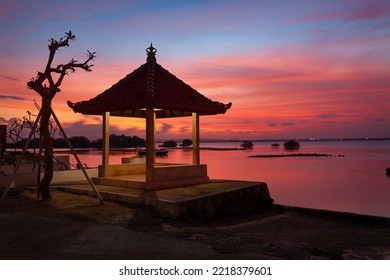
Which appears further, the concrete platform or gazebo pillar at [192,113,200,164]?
gazebo pillar at [192,113,200,164]

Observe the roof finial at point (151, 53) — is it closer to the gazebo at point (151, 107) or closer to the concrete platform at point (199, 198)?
the gazebo at point (151, 107)

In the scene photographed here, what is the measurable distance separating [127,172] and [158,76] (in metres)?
4.45

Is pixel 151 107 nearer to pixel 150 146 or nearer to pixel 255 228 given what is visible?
pixel 150 146

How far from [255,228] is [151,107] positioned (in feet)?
17.3

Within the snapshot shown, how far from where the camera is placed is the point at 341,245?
9.20 meters

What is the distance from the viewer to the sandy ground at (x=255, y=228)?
25.2 feet

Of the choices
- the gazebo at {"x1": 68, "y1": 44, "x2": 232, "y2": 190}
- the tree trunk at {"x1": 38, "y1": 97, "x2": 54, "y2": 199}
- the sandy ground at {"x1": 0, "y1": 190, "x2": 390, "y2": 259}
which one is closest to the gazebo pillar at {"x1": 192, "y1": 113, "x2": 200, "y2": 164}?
the gazebo at {"x1": 68, "y1": 44, "x2": 232, "y2": 190}

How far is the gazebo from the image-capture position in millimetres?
13039

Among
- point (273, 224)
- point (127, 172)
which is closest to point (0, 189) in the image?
point (127, 172)

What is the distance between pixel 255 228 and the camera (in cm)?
1073

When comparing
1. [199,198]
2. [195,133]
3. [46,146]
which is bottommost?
[199,198]

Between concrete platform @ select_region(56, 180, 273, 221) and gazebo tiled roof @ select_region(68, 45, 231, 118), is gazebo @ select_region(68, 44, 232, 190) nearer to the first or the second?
gazebo tiled roof @ select_region(68, 45, 231, 118)

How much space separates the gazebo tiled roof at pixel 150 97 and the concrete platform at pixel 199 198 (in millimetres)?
2953

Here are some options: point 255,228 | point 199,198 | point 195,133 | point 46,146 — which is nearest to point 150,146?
point 195,133
